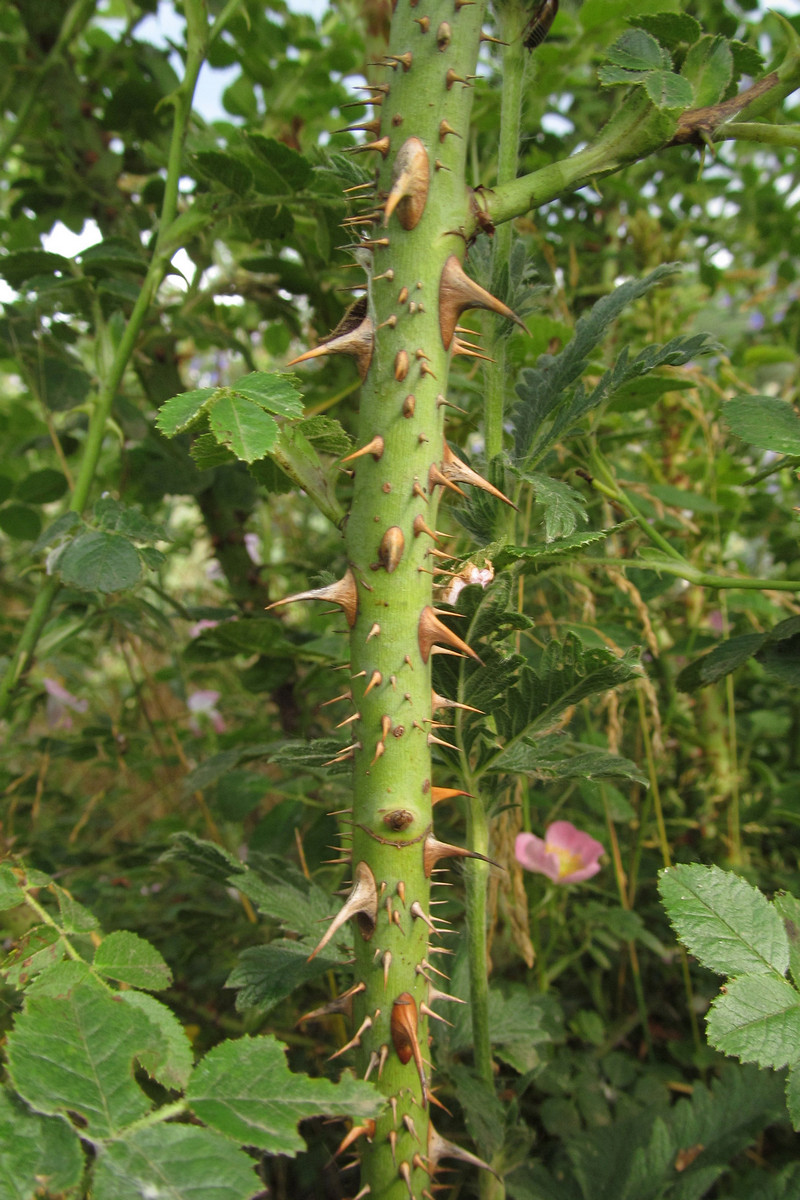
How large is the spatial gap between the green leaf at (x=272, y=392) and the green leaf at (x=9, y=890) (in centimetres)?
45

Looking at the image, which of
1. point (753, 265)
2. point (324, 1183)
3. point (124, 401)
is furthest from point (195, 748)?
point (753, 265)

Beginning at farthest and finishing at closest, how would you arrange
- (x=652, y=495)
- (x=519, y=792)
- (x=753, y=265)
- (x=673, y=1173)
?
(x=753, y=265) → (x=652, y=495) → (x=519, y=792) → (x=673, y=1173)

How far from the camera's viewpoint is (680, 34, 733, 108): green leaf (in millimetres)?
708

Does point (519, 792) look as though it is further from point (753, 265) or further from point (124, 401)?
point (753, 265)

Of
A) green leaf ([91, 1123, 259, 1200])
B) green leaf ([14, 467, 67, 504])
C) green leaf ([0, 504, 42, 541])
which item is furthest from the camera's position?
green leaf ([0, 504, 42, 541])

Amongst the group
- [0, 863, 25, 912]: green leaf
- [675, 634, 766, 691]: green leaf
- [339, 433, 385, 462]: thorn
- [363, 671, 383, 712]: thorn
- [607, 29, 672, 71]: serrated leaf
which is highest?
[607, 29, 672, 71]: serrated leaf

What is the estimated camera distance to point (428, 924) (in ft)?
2.16

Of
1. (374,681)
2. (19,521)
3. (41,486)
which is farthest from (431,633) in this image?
(19,521)

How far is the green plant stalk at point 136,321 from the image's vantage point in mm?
1031

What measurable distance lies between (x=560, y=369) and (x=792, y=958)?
54cm

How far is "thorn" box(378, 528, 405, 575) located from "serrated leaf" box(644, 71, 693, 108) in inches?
14.6

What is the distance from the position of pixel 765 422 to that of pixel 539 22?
1.37ft

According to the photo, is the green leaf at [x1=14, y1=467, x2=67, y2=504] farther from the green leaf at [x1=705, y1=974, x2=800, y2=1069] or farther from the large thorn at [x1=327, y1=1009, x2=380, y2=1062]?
the green leaf at [x1=705, y1=974, x2=800, y2=1069]

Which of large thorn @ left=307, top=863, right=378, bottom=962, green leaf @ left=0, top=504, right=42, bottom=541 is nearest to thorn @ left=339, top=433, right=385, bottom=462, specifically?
large thorn @ left=307, top=863, right=378, bottom=962
